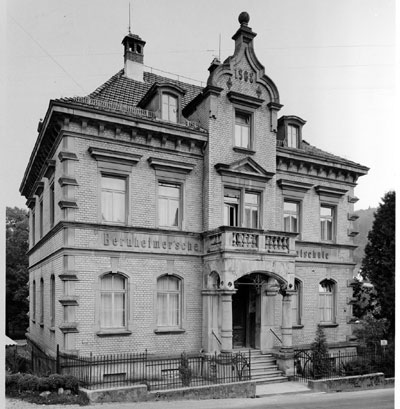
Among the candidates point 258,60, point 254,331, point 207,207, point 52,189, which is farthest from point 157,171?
point 254,331

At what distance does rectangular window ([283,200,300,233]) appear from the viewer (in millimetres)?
18719

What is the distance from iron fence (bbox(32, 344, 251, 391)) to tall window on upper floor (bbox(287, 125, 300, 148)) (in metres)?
9.33

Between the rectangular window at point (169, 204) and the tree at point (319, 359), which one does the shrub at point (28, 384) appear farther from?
the tree at point (319, 359)

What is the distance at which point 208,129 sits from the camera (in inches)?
649

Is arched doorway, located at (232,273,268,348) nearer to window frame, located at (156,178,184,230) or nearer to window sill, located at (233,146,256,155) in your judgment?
window frame, located at (156,178,184,230)

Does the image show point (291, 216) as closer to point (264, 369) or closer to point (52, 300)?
point (264, 369)

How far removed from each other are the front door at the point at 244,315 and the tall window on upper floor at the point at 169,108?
6897 mm

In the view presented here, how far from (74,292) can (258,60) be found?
36.7 ft

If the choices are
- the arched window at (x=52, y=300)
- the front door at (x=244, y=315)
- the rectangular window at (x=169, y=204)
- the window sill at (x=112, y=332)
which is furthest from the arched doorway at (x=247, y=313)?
the arched window at (x=52, y=300)

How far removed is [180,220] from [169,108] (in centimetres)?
419

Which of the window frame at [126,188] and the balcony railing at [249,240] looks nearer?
the window frame at [126,188]

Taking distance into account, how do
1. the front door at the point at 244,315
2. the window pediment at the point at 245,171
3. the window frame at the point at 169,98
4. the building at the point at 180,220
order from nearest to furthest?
the building at the point at 180,220, the window frame at the point at 169,98, the window pediment at the point at 245,171, the front door at the point at 244,315

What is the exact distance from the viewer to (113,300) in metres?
14.7

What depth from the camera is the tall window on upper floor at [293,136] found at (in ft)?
63.9
